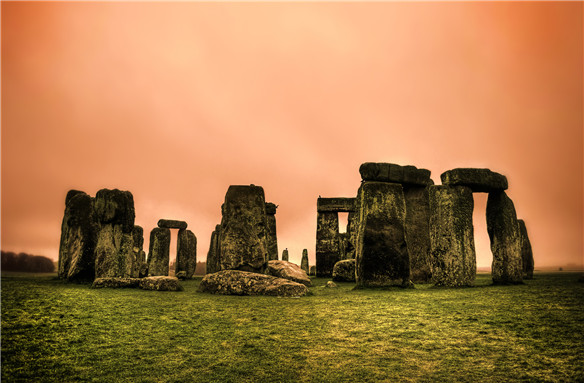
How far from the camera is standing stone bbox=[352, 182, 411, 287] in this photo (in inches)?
335

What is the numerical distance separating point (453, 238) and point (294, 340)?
18.7 ft

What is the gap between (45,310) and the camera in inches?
202

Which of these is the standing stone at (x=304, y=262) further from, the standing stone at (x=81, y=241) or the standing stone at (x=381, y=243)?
the standing stone at (x=381, y=243)

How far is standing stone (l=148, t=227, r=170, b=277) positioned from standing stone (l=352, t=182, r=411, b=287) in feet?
37.5

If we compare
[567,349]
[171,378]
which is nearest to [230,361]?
[171,378]

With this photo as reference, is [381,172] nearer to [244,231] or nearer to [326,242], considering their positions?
[244,231]

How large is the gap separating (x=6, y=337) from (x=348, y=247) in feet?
42.0

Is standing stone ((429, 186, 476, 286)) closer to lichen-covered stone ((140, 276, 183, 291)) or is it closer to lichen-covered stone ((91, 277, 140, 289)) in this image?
lichen-covered stone ((140, 276, 183, 291))

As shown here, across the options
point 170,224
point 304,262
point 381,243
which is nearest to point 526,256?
point 381,243

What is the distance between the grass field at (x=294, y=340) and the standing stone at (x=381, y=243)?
2240mm

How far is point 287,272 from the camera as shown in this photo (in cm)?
1046

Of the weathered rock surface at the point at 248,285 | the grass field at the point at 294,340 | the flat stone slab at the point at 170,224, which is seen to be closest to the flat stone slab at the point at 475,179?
the grass field at the point at 294,340

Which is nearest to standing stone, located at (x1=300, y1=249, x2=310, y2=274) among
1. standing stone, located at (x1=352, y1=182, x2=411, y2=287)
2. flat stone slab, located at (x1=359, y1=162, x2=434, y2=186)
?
flat stone slab, located at (x1=359, y1=162, x2=434, y2=186)

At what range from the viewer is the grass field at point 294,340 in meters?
3.21
